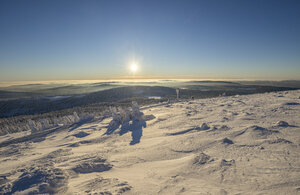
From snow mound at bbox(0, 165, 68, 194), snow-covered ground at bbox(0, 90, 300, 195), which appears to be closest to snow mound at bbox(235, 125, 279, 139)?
snow-covered ground at bbox(0, 90, 300, 195)

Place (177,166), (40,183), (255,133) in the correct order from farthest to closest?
1. (255,133)
2. (177,166)
3. (40,183)

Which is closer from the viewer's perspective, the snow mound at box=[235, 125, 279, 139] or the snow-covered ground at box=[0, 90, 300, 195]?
the snow-covered ground at box=[0, 90, 300, 195]

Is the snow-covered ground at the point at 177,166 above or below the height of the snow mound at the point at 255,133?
below

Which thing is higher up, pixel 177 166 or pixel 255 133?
pixel 255 133

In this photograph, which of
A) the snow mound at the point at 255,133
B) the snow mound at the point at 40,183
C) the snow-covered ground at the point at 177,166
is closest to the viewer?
the snow-covered ground at the point at 177,166

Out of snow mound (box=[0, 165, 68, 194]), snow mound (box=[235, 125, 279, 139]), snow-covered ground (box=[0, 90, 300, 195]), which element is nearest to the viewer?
snow-covered ground (box=[0, 90, 300, 195])

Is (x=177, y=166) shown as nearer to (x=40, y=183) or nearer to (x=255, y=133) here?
(x=40, y=183)

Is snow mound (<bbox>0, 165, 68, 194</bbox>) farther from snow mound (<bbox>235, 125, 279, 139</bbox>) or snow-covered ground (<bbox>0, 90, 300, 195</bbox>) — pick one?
snow mound (<bbox>235, 125, 279, 139</bbox>)

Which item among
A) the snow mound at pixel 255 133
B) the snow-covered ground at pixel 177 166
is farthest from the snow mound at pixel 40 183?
the snow mound at pixel 255 133

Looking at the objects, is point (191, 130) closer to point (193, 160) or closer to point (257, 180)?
point (193, 160)

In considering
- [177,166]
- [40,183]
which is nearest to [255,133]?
[177,166]

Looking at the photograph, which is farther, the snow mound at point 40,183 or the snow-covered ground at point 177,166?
the snow mound at point 40,183

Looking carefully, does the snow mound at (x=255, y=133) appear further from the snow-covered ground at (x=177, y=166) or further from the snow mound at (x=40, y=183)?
the snow mound at (x=40, y=183)
